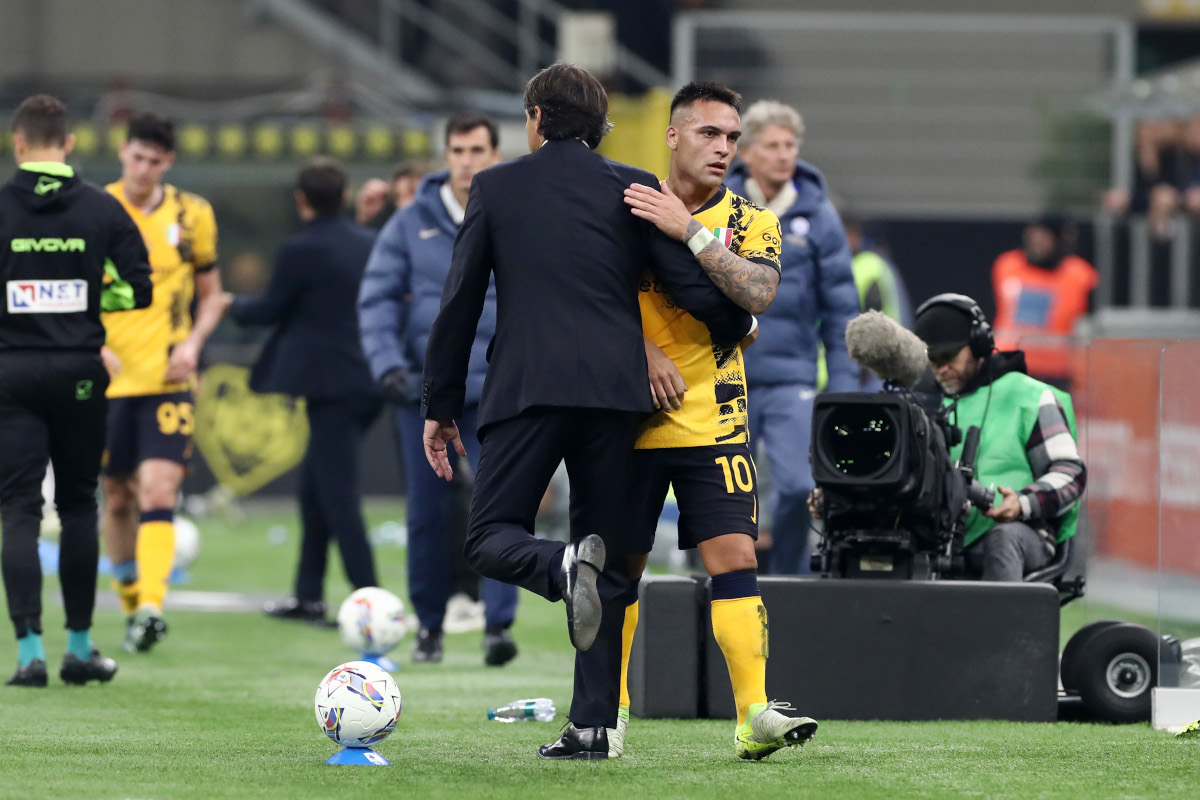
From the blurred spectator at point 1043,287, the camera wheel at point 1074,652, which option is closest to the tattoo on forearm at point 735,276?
the camera wheel at point 1074,652

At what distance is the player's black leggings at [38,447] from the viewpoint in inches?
279

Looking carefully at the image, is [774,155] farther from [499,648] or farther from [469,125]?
[499,648]

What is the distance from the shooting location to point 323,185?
9906 mm

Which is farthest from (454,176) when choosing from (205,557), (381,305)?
(205,557)

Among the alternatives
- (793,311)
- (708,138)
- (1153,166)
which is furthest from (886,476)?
(1153,166)

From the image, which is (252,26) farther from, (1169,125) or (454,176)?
(454,176)

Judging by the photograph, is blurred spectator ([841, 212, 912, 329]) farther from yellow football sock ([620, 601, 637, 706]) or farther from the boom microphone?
yellow football sock ([620, 601, 637, 706])

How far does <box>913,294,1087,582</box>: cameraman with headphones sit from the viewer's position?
6793 millimetres

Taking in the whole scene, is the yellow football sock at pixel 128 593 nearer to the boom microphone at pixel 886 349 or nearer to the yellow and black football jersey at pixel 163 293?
the yellow and black football jersey at pixel 163 293

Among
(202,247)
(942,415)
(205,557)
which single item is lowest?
(205,557)

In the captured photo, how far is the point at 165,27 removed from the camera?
70.8 feet

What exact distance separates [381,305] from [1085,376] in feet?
9.50

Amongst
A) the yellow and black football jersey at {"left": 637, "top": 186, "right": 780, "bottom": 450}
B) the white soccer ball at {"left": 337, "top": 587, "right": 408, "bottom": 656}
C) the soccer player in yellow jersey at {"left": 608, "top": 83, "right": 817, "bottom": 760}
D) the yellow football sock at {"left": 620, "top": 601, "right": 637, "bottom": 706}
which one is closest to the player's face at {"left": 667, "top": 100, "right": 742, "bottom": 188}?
the soccer player in yellow jersey at {"left": 608, "top": 83, "right": 817, "bottom": 760}

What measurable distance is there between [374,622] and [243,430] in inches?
349
